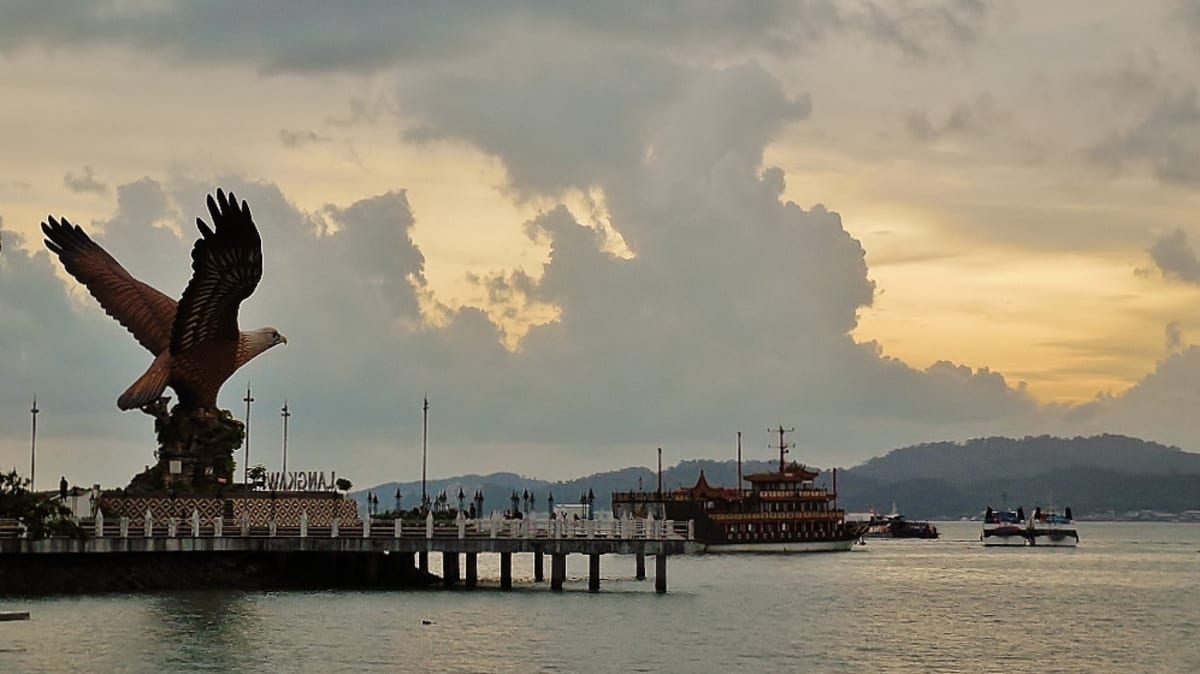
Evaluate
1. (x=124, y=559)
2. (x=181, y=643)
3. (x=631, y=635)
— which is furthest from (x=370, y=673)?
(x=124, y=559)

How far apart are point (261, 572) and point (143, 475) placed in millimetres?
8928

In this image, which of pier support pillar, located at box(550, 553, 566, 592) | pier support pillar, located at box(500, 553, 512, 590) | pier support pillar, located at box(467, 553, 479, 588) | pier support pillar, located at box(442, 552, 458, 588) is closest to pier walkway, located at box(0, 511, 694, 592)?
pier support pillar, located at box(550, 553, 566, 592)

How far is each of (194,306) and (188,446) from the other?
763 cm

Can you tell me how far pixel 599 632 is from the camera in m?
65.6

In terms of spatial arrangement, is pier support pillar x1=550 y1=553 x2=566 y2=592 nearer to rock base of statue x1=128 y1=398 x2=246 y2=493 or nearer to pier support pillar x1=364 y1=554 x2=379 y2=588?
pier support pillar x1=364 y1=554 x2=379 y2=588

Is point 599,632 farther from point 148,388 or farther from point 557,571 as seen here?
point 148,388

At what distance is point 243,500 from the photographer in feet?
257

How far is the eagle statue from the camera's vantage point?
247 feet

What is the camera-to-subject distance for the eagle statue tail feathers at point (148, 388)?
80.1 metres

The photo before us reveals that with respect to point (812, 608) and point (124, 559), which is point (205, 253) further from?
point (812, 608)

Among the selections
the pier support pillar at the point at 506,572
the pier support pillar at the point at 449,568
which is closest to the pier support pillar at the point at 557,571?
the pier support pillar at the point at 506,572

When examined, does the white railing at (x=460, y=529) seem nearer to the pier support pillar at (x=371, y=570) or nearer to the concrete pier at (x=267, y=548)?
→ the concrete pier at (x=267, y=548)

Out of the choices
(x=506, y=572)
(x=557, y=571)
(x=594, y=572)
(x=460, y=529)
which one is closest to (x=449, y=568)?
(x=506, y=572)

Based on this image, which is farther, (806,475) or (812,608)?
(806,475)
